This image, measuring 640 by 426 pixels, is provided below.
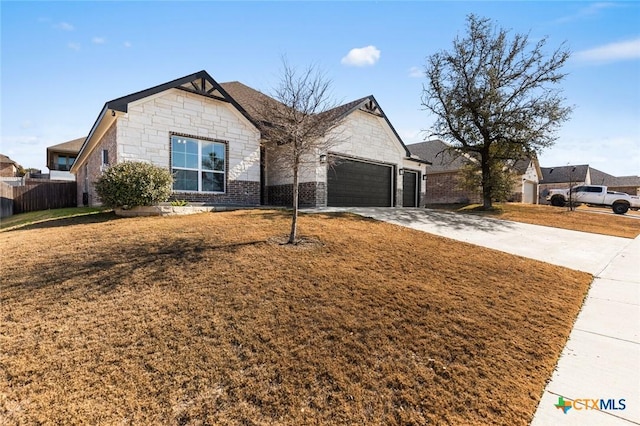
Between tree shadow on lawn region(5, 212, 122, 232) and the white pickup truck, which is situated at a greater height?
the white pickup truck

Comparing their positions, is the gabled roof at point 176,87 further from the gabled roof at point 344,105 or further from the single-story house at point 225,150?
the gabled roof at point 344,105

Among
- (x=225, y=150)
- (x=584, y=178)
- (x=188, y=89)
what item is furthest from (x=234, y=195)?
(x=584, y=178)

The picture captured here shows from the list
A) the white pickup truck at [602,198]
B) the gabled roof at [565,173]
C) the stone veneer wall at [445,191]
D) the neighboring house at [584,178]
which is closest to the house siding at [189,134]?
the stone veneer wall at [445,191]

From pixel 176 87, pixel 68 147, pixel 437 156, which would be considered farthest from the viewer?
pixel 68 147

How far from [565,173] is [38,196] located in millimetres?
60146

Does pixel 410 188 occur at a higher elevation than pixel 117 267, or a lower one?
higher

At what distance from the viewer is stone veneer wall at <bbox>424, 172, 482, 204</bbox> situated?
25502mm

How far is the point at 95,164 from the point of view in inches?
613

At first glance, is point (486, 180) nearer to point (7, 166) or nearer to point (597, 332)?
point (597, 332)

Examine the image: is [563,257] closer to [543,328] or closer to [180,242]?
[543,328]

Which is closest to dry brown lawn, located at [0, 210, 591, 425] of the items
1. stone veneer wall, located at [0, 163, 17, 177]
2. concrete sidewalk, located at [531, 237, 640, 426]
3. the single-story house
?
concrete sidewalk, located at [531, 237, 640, 426]

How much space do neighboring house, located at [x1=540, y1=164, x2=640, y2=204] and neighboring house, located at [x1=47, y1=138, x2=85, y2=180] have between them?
6039 centimetres

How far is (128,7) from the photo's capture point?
8430mm

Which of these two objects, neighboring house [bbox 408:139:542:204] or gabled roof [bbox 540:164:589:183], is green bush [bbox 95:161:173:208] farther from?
gabled roof [bbox 540:164:589:183]
